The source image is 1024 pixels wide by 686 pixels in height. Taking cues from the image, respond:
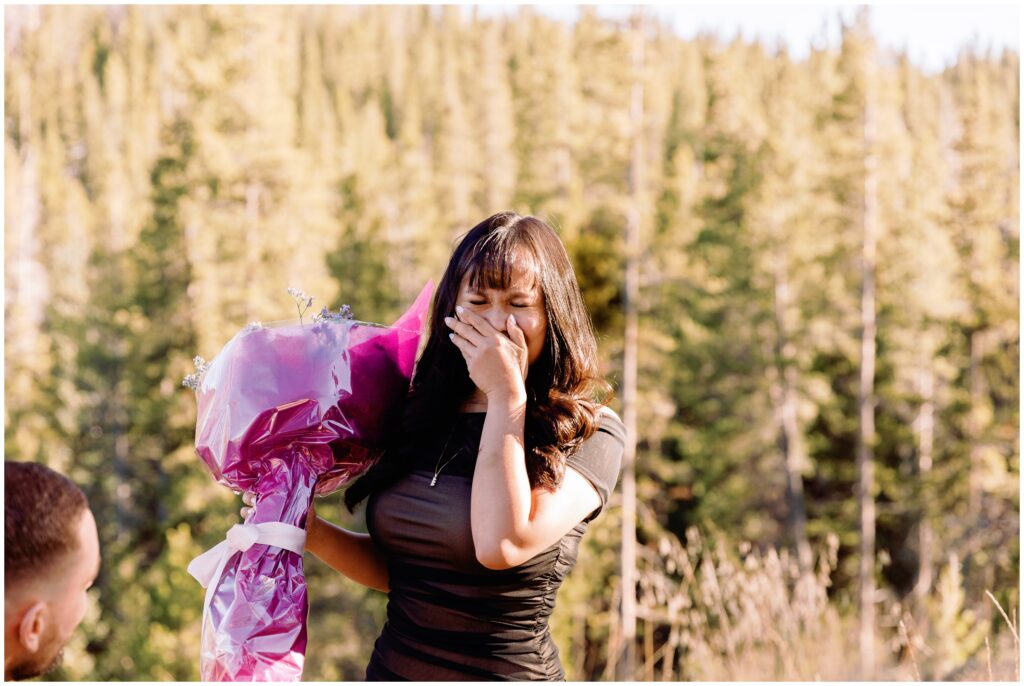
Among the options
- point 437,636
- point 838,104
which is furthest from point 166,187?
point 437,636

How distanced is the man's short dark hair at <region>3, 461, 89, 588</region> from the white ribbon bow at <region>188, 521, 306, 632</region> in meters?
0.47

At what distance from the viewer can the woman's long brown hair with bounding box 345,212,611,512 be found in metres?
2.20

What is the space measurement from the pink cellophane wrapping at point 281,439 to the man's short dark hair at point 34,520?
0.51 m

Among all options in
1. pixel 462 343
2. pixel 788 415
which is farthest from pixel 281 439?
pixel 788 415

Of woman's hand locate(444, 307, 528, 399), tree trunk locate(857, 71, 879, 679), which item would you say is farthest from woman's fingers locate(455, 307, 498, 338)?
tree trunk locate(857, 71, 879, 679)

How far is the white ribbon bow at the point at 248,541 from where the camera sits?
87.6 inches

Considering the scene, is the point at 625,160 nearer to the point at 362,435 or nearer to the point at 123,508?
A: the point at 123,508

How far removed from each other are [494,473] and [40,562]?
2.96 feet

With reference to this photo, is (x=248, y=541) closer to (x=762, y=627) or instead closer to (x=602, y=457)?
(x=602, y=457)

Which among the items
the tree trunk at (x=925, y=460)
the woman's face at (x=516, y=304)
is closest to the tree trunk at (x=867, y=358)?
the tree trunk at (x=925, y=460)

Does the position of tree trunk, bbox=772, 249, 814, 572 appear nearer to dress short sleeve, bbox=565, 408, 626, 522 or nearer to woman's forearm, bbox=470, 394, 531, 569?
dress short sleeve, bbox=565, 408, 626, 522

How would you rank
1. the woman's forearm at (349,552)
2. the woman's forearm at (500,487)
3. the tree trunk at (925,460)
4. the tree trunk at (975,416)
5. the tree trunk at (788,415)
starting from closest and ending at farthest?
→ 1. the woman's forearm at (500,487)
2. the woman's forearm at (349,552)
3. the tree trunk at (975,416)
4. the tree trunk at (925,460)
5. the tree trunk at (788,415)

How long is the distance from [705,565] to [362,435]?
2673mm

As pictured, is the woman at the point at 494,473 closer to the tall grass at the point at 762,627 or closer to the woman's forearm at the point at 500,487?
the woman's forearm at the point at 500,487
